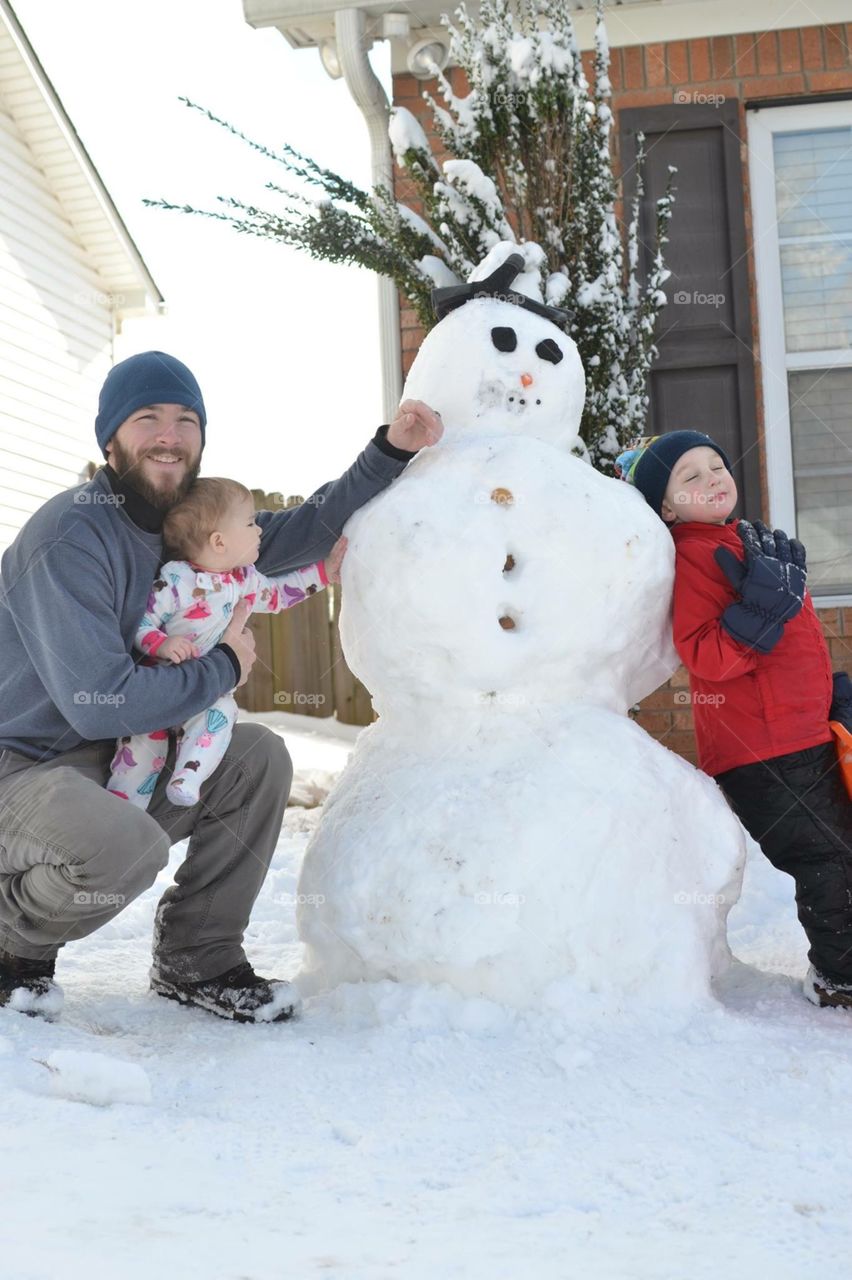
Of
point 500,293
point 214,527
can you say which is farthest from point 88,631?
point 500,293

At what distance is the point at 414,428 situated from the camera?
2594 millimetres

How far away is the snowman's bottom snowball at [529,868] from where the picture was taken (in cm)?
234

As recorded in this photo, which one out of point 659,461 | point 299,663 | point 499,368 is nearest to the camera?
point 499,368

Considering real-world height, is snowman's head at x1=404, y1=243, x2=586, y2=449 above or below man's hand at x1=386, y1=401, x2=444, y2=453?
above

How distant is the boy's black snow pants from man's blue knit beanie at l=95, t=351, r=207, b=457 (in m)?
1.47

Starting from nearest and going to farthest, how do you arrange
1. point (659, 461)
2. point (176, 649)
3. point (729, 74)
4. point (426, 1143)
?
1. point (426, 1143)
2. point (176, 649)
3. point (659, 461)
4. point (729, 74)

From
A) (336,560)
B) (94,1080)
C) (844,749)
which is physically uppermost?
(336,560)

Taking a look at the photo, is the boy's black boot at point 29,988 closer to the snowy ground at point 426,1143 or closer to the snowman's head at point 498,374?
the snowy ground at point 426,1143

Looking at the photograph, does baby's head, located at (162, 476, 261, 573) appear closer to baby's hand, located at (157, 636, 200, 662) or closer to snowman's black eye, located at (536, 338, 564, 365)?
baby's hand, located at (157, 636, 200, 662)

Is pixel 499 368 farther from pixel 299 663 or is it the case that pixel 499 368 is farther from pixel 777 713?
pixel 299 663

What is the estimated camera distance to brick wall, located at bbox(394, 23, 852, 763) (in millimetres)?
5188

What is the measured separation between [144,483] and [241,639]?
0.38m

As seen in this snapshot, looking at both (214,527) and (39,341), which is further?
(39,341)

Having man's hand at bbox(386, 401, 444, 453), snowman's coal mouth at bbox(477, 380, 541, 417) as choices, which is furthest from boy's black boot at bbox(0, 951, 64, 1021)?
snowman's coal mouth at bbox(477, 380, 541, 417)
